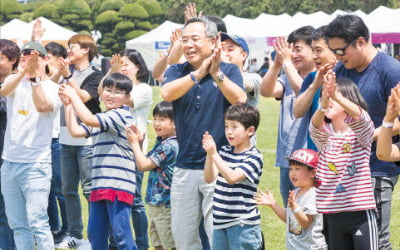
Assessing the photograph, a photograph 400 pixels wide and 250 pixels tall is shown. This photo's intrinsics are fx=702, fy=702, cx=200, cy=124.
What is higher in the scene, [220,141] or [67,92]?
[67,92]

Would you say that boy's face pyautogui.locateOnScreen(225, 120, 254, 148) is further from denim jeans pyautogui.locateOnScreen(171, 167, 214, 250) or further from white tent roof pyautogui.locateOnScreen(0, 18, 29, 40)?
white tent roof pyautogui.locateOnScreen(0, 18, 29, 40)

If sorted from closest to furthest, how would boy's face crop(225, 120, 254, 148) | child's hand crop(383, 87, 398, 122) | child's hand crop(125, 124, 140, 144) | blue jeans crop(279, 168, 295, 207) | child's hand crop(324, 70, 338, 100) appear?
child's hand crop(383, 87, 398, 122) → child's hand crop(324, 70, 338, 100) → boy's face crop(225, 120, 254, 148) → child's hand crop(125, 124, 140, 144) → blue jeans crop(279, 168, 295, 207)

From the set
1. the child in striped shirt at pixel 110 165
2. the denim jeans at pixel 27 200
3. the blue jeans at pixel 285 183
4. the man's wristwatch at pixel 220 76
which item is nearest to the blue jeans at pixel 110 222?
the child in striped shirt at pixel 110 165

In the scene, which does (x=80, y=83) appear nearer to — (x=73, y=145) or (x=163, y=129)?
(x=73, y=145)

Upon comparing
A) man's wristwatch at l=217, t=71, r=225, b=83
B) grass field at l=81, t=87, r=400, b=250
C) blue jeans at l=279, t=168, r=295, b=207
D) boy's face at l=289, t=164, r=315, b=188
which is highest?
man's wristwatch at l=217, t=71, r=225, b=83

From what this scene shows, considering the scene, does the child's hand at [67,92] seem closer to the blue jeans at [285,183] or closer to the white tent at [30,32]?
the blue jeans at [285,183]

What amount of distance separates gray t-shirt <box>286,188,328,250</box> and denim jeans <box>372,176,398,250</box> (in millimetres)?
415

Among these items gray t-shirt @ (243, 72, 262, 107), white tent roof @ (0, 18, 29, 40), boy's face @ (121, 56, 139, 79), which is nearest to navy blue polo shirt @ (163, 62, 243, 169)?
gray t-shirt @ (243, 72, 262, 107)

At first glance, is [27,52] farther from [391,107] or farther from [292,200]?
[391,107]

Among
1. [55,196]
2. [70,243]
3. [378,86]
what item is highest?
[378,86]

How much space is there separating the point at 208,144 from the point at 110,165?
1.32 meters

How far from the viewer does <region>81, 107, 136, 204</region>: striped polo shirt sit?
5.79 metres

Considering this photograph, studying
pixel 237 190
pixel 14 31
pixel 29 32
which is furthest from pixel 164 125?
pixel 14 31

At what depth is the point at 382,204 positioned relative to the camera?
4820mm
